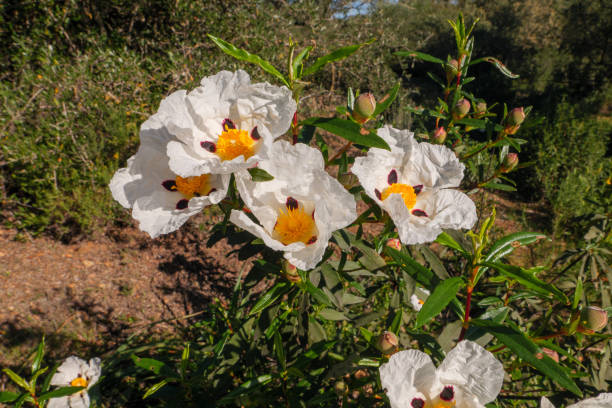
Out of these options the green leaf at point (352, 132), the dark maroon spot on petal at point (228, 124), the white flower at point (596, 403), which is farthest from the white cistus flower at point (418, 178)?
the white flower at point (596, 403)

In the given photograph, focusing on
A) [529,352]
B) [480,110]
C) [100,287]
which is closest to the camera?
[529,352]

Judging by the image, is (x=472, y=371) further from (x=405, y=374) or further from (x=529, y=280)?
(x=529, y=280)

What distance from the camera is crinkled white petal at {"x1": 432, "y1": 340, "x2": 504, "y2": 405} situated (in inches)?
40.6

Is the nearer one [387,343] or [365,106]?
[365,106]

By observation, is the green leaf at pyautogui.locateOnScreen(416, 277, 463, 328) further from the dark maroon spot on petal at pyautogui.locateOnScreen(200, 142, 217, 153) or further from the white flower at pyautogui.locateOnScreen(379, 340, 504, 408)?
the dark maroon spot on petal at pyautogui.locateOnScreen(200, 142, 217, 153)

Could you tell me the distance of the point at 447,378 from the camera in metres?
1.08

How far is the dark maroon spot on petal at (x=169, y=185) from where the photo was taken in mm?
1121

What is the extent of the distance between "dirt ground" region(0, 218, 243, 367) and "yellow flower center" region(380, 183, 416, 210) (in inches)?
98.3

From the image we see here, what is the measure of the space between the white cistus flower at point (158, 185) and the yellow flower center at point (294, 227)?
0.22 meters

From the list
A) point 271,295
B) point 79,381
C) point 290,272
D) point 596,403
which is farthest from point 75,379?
point 596,403

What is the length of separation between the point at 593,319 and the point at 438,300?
20.4 inches

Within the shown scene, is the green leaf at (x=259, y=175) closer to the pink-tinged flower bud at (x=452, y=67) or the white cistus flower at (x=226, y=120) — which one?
the white cistus flower at (x=226, y=120)

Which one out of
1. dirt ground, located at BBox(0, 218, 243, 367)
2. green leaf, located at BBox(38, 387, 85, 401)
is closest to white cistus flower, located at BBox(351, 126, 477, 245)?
green leaf, located at BBox(38, 387, 85, 401)

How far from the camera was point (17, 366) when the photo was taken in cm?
255
